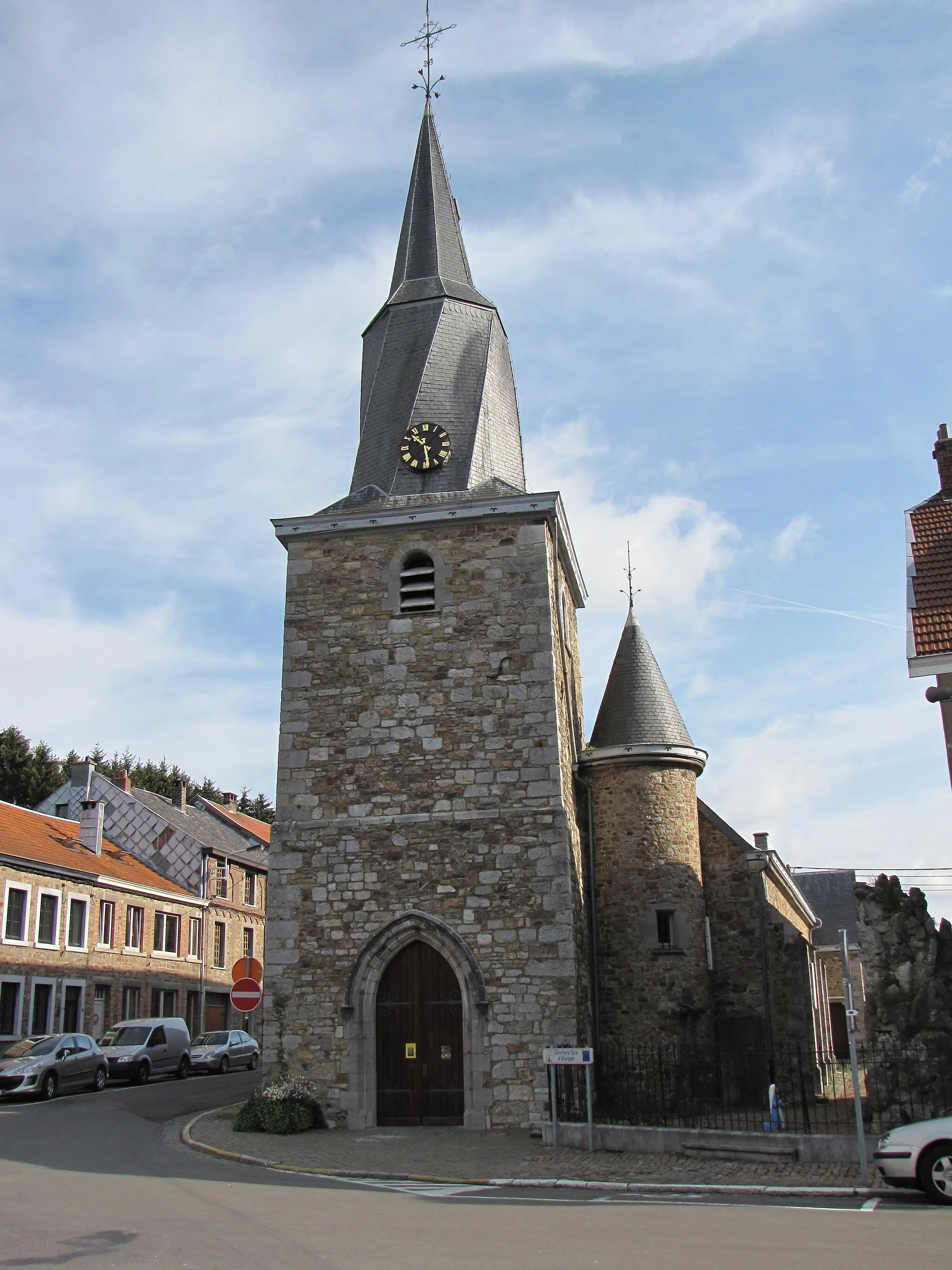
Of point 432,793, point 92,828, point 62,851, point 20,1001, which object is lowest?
point 20,1001

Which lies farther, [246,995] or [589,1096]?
[246,995]

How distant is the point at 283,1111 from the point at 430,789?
Answer: 476 cm

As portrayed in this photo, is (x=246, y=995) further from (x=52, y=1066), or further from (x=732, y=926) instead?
(x=732, y=926)

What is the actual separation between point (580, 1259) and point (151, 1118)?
12.1 metres

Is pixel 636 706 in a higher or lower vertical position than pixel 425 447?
lower

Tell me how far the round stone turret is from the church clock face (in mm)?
5154

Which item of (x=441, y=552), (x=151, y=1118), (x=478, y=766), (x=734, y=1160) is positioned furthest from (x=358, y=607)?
(x=734, y=1160)

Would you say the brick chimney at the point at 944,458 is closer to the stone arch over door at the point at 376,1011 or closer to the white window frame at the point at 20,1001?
the stone arch over door at the point at 376,1011

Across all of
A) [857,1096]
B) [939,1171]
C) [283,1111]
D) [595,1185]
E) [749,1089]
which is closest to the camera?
[939,1171]

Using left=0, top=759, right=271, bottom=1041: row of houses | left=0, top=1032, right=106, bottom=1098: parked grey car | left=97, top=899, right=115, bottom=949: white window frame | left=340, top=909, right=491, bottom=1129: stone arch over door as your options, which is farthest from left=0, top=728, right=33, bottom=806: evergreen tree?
left=340, top=909, right=491, bottom=1129: stone arch over door

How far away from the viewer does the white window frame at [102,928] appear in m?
30.1

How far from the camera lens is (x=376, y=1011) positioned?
1630 cm

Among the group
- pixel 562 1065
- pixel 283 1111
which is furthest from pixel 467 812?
pixel 283 1111

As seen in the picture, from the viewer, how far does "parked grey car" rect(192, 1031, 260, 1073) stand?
26938 mm
